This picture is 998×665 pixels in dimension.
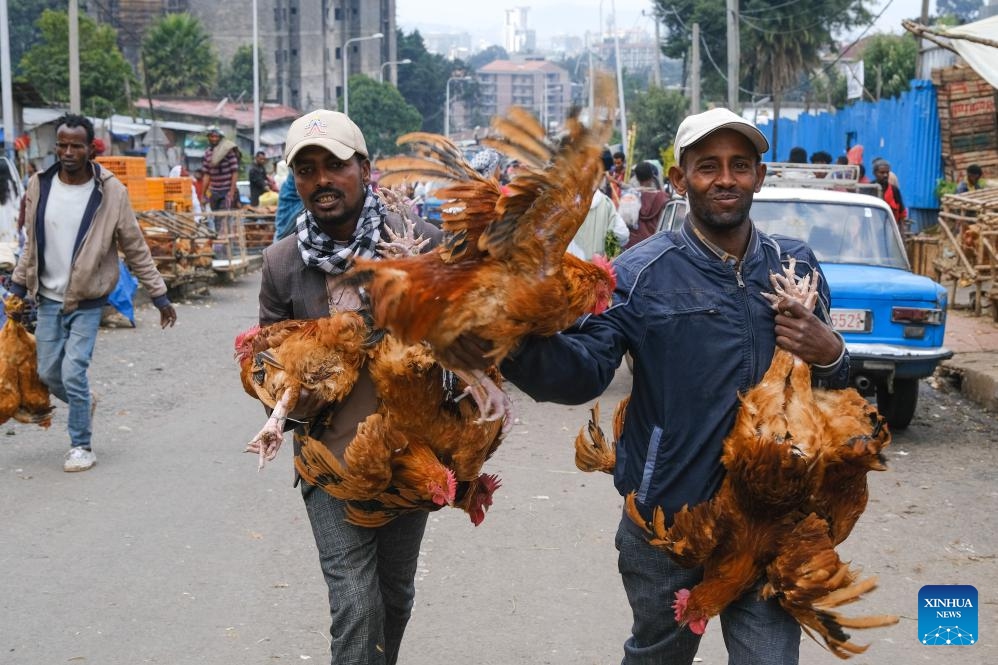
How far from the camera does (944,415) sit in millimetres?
10211

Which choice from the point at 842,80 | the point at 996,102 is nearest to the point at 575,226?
the point at 996,102

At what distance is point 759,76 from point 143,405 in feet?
148

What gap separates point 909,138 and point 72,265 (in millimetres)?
22614

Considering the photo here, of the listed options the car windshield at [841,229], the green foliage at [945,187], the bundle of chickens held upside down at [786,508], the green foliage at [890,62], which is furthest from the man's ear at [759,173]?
the green foliage at [890,62]

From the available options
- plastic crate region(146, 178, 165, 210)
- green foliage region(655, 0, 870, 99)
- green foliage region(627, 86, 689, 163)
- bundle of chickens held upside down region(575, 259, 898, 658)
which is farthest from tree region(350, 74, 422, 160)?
bundle of chickens held upside down region(575, 259, 898, 658)

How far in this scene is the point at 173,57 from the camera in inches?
2408

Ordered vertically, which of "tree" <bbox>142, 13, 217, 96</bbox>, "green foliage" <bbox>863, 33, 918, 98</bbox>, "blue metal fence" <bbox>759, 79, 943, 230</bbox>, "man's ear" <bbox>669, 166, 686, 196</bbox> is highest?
"tree" <bbox>142, 13, 217, 96</bbox>

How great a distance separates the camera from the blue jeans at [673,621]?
317 cm

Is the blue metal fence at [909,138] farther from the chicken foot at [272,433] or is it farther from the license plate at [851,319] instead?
the chicken foot at [272,433]

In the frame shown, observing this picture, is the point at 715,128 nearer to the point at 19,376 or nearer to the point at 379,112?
the point at 19,376

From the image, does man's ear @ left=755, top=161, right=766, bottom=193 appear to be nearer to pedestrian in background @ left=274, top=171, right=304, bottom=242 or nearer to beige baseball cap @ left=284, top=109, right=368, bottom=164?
beige baseball cap @ left=284, top=109, right=368, bottom=164

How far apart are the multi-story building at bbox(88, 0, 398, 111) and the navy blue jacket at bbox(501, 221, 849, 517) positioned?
83901 millimetres

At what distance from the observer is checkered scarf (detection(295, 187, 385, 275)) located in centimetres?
368

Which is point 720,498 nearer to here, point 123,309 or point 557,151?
point 557,151
